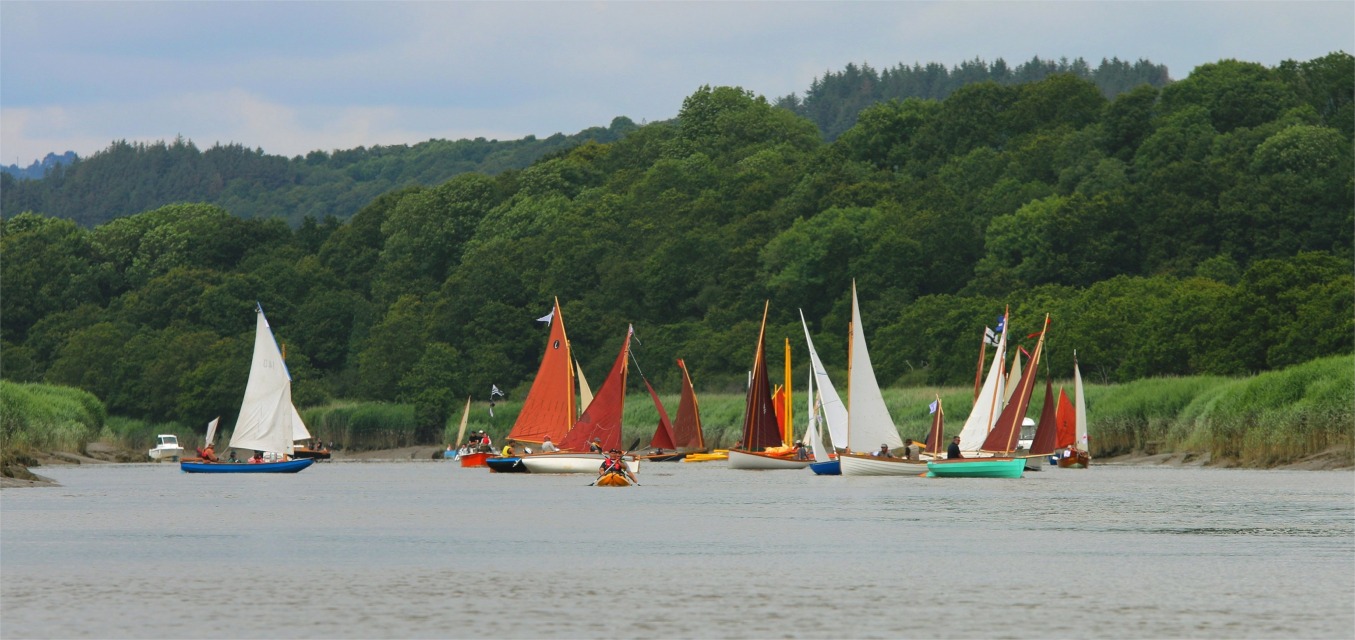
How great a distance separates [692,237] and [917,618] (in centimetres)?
13646

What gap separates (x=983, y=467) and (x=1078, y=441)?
539 inches

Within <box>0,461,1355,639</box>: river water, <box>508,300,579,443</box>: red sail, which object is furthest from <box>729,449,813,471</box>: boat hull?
<box>0,461,1355,639</box>: river water

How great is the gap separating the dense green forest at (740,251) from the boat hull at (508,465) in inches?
1359

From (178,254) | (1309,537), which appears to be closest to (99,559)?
(1309,537)

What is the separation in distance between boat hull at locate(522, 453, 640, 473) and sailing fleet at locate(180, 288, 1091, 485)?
0.04 m

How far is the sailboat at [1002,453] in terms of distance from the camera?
6631 centimetres

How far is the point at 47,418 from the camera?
88.4m

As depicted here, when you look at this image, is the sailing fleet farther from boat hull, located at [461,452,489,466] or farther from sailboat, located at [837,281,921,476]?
boat hull, located at [461,452,489,466]

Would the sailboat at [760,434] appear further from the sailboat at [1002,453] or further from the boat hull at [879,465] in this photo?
the sailboat at [1002,453]

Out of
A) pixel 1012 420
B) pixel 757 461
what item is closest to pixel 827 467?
pixel 757 461

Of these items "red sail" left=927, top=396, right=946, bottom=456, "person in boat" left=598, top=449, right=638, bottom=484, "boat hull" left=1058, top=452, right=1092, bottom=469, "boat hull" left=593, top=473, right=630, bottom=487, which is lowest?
"boat hull" left=593, top=473, right=630, bottom=487

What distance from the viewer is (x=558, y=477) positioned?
248 ft

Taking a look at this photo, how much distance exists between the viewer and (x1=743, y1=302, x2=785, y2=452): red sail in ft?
265

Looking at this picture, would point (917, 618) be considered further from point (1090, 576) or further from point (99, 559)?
point (99, 559)
